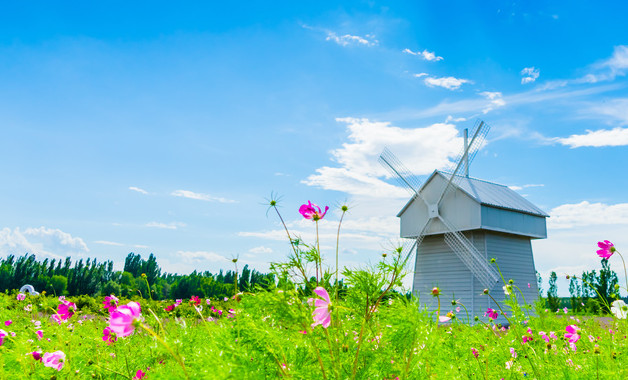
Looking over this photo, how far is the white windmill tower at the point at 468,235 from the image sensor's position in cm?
1723

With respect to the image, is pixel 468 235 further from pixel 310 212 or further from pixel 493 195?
pixel 310 212

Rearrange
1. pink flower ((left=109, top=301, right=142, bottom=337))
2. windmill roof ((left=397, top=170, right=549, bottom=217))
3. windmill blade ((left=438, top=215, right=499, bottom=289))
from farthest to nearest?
windmill roof ((left=397, top=170, right=549, bottom=217))
windmill blade ((left=438, top=215, right=499, bottom=289))
pink flower ((left=109, top=301, right=142, bottom=337))

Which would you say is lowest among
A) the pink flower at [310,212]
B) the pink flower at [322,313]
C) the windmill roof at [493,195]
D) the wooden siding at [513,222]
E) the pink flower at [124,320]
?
the pink flower at [124,320]

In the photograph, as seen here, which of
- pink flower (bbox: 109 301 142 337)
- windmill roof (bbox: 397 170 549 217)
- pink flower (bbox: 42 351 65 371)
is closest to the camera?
pink flower (bbox: 109 301 142 337)

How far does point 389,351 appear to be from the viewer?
1.68m

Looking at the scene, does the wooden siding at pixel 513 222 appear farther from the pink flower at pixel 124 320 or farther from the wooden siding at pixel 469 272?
the pink flower at pixel 124 320

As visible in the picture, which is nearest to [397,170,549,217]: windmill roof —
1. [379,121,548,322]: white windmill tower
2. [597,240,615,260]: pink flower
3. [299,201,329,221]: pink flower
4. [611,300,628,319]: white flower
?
[379,121,548,322]: white windmill tower

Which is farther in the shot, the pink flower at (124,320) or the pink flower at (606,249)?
the pink flower at (606,249)

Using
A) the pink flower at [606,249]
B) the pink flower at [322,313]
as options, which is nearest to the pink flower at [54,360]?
the pink flower at [322,313]

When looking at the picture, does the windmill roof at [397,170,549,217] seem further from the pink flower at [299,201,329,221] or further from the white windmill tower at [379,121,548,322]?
the pink flower at [299,201,329,221]

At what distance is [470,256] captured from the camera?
17125 mm

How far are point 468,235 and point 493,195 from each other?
2.53m

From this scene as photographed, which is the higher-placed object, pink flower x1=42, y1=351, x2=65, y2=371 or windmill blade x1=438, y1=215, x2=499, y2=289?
windmill blade x1=438, y1=215, x2=499, y2=289

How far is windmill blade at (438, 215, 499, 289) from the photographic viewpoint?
16.6 m
